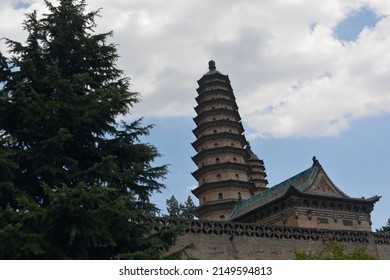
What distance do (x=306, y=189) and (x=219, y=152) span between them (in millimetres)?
9650

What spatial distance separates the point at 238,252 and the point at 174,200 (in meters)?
44.4

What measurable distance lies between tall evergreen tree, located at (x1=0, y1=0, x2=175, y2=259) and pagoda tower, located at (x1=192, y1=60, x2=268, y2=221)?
23.3 metres

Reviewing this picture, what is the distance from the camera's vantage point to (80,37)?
12070 mm

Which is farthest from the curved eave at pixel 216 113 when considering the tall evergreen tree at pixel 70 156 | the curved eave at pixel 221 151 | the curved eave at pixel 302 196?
the tall evergreen tree at pixel 70 156

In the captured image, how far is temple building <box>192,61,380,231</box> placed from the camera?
92.5ft

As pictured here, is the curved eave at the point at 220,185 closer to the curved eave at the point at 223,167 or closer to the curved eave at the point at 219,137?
the curved eave at the point at 223,167

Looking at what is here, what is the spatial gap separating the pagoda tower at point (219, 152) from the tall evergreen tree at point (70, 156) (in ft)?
76.3

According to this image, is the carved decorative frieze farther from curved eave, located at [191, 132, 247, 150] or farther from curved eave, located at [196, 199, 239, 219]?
curved eave, located at [191, 132, 247, 150]

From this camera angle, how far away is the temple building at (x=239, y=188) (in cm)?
→ 2819

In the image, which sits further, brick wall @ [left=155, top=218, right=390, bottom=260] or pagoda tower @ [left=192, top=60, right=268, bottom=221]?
pagoda tower @ [left=192, top=60, right=268, bottom=221]

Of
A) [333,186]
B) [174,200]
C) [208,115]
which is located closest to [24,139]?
Answer: [333,186]

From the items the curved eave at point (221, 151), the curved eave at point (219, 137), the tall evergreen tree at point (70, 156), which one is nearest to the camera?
the tall evergreen tree at point (70, 156)

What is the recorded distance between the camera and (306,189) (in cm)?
2852

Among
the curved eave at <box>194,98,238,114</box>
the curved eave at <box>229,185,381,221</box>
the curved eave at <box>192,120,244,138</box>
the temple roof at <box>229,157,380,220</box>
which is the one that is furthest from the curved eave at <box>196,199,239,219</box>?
the curved eave at <box>194,98,238,114</box>
